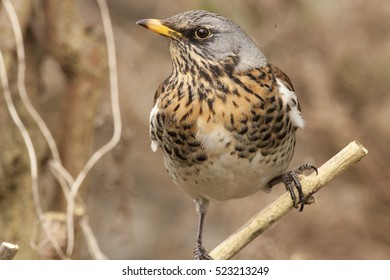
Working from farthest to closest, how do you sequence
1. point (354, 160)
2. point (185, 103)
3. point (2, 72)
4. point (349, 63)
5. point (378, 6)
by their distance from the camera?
point (349, 63)
point (378, 6)
point (2, 72)
point (185, 103)
point (354, 160)

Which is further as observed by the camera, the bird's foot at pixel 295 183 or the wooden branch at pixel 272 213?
the bird's foot at pixel 295 183

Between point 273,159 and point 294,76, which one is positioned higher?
point 294,76

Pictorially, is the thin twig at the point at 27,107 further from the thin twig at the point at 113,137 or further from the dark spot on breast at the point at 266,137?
the dark spot on breast at the point at 266,137

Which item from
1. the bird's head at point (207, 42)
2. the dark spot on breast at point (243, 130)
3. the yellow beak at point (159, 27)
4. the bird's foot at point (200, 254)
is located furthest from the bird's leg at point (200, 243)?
the yellow beak at point (159, 27)

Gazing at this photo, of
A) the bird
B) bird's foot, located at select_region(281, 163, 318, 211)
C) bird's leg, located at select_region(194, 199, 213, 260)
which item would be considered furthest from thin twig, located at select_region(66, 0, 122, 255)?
bird's foot, located at select_region(281, 163, 318, 211)

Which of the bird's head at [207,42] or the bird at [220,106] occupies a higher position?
the bird's head at [207,42]

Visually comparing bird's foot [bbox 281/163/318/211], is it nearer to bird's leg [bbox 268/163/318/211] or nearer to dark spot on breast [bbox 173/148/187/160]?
bird's leg [bbox 268/163/318/211]

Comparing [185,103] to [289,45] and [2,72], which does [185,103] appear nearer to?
[2,72]
